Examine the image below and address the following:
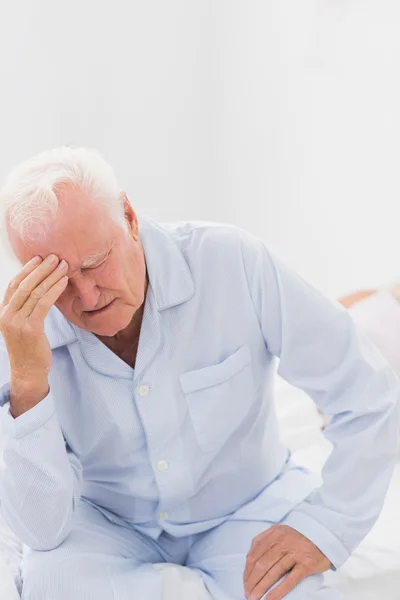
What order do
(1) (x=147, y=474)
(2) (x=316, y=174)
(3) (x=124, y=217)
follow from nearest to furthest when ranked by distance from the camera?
1. (3) (x=124, y=217)
2. (1) (x=147, y=474)
3. (2) (x=316, y=174)

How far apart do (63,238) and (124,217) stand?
146 millimetres

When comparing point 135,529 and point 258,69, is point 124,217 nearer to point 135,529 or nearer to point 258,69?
point 135,529

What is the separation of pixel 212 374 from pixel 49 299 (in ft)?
1.16

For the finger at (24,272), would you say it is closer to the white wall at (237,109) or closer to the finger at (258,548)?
the finger at (258,548)

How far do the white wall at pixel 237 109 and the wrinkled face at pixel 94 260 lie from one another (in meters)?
1.46

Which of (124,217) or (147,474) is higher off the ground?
(124,217)

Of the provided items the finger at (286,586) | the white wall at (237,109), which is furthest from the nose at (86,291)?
the white wall at (237,109)

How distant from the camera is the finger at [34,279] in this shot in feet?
4.38

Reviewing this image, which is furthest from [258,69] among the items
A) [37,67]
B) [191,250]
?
[191,250]

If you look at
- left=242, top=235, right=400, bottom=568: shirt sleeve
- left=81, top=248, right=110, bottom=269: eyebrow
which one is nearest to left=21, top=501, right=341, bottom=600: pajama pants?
left=242, top=235, right=400, bottom=568: shirt sleeve

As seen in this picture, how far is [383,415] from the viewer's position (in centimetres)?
150

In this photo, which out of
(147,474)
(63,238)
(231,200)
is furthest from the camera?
(231,200)

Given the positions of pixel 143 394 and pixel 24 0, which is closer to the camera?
pixel 143 394

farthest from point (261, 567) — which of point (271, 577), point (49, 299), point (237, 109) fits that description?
point (237, 109)
